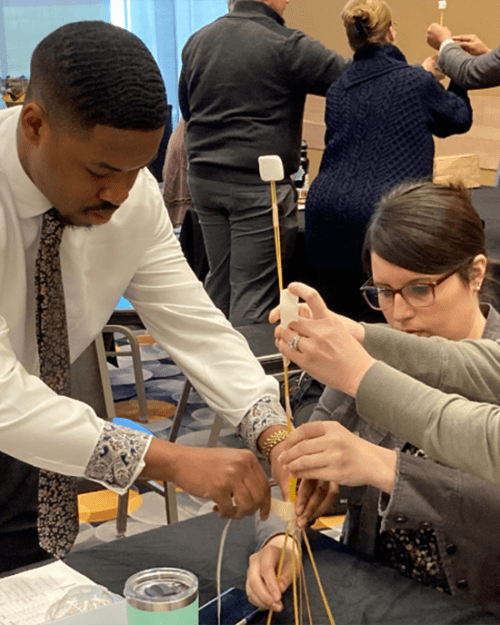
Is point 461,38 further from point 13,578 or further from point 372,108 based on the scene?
point 13,578

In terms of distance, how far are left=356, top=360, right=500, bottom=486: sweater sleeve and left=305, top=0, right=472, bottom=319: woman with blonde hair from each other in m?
1.75

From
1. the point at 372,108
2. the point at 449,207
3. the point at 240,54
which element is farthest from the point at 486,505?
the point at 240,54

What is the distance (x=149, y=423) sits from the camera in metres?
3.48

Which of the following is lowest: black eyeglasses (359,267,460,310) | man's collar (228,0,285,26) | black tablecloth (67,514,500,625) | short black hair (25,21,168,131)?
black tablecloth (67,514,500,625)

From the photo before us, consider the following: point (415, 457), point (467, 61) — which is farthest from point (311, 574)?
point (467, 61)

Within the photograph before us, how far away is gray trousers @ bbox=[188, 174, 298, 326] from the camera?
3039 millimetres

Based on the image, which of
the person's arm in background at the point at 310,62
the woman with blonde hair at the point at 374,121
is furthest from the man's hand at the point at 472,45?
the person's arm in background at the point at 310,62

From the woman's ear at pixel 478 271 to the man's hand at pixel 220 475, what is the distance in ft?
2.02

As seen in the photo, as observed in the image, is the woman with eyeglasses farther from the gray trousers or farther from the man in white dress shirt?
the gray trousers

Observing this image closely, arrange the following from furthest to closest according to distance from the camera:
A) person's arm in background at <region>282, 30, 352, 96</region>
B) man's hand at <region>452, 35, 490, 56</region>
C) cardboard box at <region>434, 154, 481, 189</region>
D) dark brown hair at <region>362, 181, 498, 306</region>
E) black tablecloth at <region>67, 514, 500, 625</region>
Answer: cardboard box at <region>434, 154, 481, 189</region> → man's hand at <region>452, 35, 490, 56</region> → person's arm in background at <region>282, 30, 352, 96</region> → dark brown hair at <region>362, 181, 498, 306</region> → black tablecloth at <region>67, 514, 500, 625</region>

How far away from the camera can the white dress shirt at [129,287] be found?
1354 millimetres

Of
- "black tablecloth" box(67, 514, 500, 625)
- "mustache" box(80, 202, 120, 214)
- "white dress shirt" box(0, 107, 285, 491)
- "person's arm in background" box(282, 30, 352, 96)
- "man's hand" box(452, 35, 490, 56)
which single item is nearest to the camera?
"black tablecloth" box(67, 514, 500, 625)

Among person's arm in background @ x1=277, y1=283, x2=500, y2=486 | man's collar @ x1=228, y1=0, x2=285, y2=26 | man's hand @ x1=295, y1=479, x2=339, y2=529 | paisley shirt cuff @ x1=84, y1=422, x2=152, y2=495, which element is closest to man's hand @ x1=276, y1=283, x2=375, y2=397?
person's arm in background @ x1=277, y1=283, x2=500, y2=486

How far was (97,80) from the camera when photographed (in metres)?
1.12
